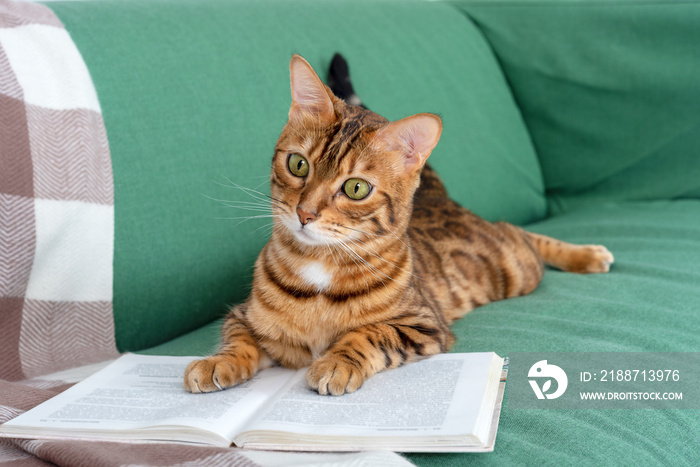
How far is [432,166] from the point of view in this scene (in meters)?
2.07

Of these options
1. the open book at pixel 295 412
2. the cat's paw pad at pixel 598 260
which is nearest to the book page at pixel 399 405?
the open book at pixel 295 412

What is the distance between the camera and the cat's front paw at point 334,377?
1020 millimetres

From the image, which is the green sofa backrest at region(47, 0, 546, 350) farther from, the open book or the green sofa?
the open book

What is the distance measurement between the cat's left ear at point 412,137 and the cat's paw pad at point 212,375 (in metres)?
0.46

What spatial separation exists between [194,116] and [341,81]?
439 millimetres

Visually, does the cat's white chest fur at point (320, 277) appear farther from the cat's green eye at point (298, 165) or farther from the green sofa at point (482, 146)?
the green sofa at point (482, 146)

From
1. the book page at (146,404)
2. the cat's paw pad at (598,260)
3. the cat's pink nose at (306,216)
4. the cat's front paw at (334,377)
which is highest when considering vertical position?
the cat's pink nose at (306,216)

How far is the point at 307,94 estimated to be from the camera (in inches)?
49.2

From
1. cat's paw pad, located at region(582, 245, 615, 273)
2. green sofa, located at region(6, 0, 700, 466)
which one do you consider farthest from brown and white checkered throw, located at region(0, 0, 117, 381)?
cat's paw pad, located at region(582, 245, 615, 273)

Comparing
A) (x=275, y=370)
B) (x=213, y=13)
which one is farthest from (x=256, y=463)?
(x=213, y=13)

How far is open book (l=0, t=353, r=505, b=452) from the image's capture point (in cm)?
88

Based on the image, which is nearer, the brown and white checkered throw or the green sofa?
the brown and white checkered throw

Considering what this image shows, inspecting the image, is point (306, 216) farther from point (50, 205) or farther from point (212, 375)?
point (50, 205)

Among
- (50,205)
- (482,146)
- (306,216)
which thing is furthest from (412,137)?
(482,146)
